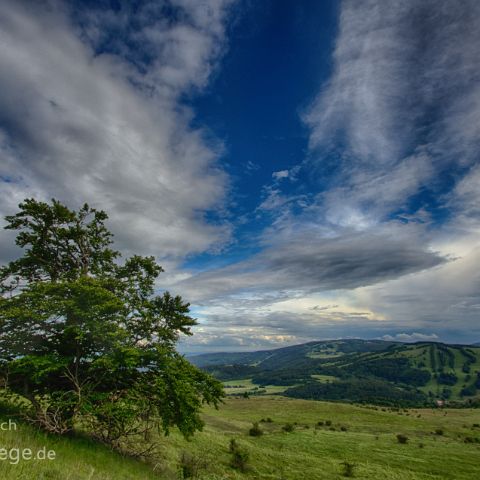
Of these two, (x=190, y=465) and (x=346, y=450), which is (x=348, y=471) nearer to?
(x=346, y=450)

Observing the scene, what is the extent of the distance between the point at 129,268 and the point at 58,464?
14.6 m

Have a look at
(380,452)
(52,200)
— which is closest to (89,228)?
(52,200)

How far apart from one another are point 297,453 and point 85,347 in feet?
101

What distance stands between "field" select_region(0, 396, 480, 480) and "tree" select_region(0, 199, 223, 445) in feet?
7.68

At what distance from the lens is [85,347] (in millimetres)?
21891

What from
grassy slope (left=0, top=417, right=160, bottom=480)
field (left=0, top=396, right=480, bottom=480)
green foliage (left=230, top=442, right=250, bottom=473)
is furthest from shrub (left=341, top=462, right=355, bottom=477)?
grassy slope (left=0, top=417, right=160, bottom=480)

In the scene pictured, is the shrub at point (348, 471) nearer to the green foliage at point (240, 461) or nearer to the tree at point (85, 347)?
the green foliage at point (240, 461)

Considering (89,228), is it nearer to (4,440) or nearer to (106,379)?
(106,379)

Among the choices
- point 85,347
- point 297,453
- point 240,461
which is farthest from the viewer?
point 297,453

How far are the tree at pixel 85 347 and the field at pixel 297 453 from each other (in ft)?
7.68

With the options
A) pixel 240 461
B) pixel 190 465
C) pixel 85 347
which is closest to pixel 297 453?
pixel 240 461

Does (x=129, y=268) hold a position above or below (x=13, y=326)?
above

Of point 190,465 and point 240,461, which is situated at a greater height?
point 190,465

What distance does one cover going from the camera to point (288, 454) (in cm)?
3881
